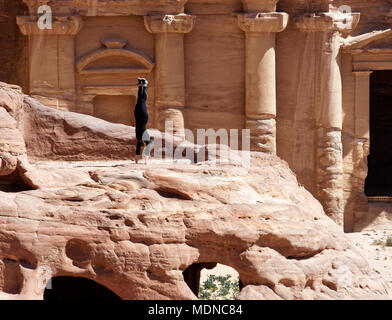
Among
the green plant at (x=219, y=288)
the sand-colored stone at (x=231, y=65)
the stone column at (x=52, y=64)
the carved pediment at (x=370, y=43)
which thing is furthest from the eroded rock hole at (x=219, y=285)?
the carved pediment at (x=370, y=43)

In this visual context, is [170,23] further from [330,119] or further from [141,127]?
[141,127]

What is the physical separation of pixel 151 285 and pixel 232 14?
39.0 ft

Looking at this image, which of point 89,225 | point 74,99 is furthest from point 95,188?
point 74,99

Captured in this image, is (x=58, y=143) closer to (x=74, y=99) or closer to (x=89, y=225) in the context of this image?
(x=89, y=225)

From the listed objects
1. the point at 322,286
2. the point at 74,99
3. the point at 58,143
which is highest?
the point at 74,99

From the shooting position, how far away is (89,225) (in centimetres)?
1007

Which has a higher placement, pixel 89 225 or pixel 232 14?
pixel 232 14

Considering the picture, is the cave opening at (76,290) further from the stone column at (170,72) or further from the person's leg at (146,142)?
the stone column at (170,72)

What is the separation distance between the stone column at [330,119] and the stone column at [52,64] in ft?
17.8

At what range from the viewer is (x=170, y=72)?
69.3ft

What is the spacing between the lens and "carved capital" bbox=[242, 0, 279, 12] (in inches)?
821

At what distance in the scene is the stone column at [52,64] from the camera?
2095 centimetres

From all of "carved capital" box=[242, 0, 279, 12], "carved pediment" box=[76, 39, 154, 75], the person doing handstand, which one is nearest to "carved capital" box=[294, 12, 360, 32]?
"carved capital" box=[242, 0, 279, 12]

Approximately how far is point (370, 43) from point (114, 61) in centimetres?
574
